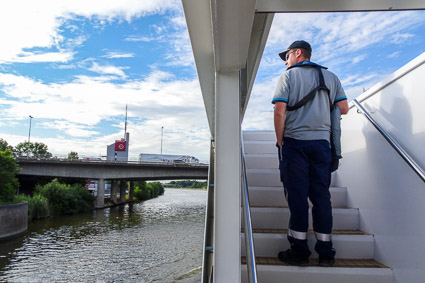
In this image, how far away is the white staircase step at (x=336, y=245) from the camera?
2893 millimetres

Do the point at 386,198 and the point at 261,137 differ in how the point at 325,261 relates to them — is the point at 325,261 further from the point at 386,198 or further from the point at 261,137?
the point at 261,137

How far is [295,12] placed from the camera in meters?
2.28

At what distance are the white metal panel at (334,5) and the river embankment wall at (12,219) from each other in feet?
54.0

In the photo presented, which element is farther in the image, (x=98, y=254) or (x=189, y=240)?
(x=189, y=240)

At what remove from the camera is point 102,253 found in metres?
13.2

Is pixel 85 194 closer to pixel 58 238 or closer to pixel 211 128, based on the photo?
pixel 58 238

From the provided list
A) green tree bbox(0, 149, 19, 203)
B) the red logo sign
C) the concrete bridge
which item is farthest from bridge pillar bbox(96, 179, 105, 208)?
the red logo sign

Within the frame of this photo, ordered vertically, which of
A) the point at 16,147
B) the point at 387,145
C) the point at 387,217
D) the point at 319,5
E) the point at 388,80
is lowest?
the point at 387,217

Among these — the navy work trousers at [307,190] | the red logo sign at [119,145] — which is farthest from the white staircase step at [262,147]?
the red logo sign at [119,145]

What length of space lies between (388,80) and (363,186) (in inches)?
44.4

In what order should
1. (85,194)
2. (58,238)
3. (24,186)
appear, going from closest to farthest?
(58,238) < (85,194) < (24,186)

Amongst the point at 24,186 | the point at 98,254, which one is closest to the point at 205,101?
the point at 98,254


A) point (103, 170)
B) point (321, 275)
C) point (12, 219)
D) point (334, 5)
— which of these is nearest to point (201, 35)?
point (334, 5)

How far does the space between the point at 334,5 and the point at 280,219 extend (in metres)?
2.09
